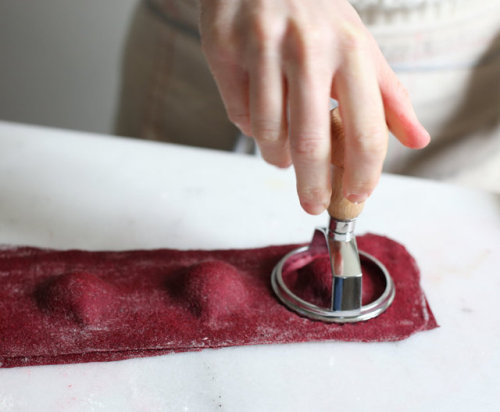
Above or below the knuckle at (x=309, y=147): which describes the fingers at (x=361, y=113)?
above

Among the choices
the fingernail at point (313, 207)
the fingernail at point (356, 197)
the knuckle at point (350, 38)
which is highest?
the knuckle at point (350, 38)

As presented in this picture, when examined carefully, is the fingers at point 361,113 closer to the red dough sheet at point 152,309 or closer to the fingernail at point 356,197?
the fingernail at point 356,197

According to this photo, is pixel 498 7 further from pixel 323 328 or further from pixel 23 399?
pixel 23 399

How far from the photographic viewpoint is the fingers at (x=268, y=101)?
Answer: 468mm

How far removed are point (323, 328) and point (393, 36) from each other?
0.49 metres

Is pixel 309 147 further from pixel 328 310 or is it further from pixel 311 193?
pixel 328 310

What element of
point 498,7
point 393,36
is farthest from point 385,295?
point 498,7

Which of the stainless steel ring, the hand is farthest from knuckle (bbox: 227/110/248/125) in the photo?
the stainless steel ring

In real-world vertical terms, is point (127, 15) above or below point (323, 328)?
below

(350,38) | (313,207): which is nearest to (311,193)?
(313,207)

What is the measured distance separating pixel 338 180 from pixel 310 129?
3.0 inches

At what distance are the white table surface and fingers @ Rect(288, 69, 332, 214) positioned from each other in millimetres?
150

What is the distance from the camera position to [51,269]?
0.58 metres

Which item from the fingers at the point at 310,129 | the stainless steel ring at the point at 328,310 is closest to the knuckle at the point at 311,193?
the fingers at the point at 310,129
